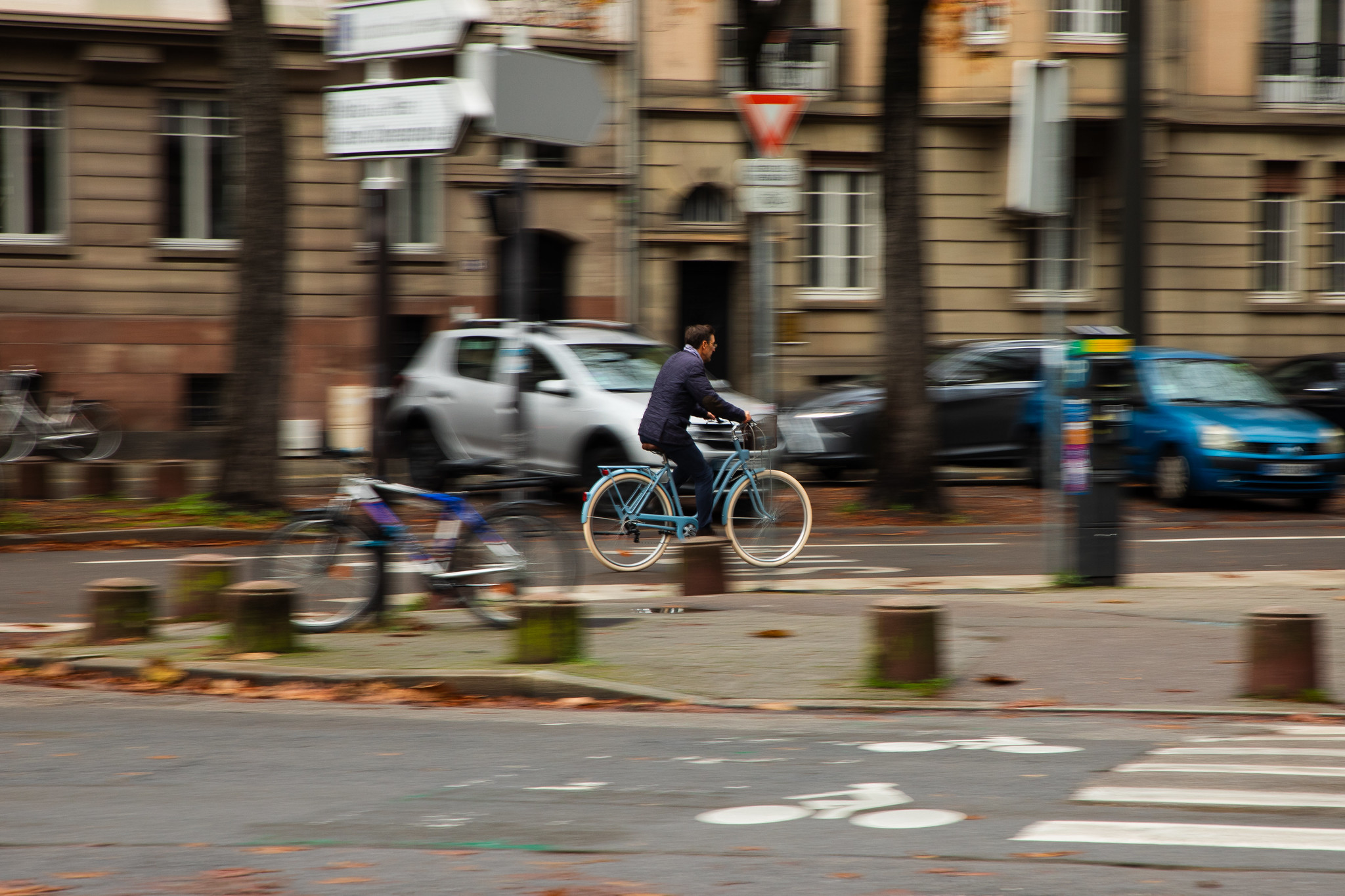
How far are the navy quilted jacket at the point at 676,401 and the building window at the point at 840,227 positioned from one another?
15082mm

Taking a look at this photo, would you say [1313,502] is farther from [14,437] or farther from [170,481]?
[14,437]

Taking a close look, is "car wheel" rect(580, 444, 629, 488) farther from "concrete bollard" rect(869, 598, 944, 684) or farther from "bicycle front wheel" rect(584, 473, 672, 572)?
"concrete bollard" rect(869, 598, 944, 684)

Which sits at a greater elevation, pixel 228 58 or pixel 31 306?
pixel 228 58

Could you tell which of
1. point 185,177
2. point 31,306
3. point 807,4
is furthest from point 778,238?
point 31,306

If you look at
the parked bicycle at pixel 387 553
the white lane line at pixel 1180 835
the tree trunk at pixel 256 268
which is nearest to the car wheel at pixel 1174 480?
the tree trunk at pixel 256 268

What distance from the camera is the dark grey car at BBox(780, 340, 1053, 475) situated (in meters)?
18.0

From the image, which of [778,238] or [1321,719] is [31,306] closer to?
[778,238]

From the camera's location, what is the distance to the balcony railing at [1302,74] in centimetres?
2638

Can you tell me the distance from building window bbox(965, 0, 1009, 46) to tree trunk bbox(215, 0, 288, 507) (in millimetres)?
13380

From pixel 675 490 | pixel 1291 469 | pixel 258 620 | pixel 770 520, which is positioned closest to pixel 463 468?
pixel 258 620

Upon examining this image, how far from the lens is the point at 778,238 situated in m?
25.6

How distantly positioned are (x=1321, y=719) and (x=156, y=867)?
4777 millimetres

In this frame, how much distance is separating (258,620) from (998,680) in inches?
146

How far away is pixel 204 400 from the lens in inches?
942
